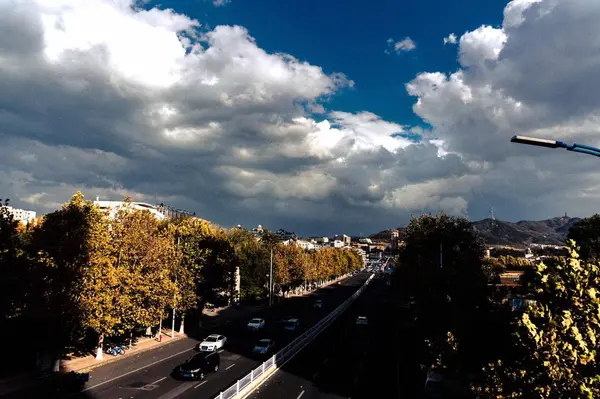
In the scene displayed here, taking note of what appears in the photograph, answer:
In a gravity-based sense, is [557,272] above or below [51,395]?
above

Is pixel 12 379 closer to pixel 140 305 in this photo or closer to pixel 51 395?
pixel 51 395

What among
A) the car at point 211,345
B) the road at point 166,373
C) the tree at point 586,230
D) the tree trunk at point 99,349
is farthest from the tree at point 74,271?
the tree at point 586,230

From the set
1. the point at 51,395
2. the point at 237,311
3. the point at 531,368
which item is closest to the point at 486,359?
the point at 531,368

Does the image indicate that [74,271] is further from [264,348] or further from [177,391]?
[264,348]

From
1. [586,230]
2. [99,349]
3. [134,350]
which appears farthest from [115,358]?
[586,230]

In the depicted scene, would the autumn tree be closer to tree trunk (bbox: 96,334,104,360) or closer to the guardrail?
the guardrail

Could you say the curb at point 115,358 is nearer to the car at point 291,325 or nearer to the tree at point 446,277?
the car at point 291,325
